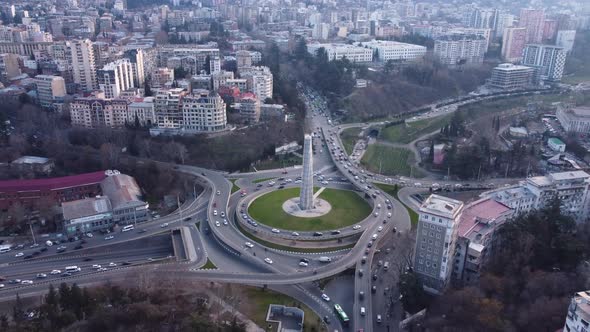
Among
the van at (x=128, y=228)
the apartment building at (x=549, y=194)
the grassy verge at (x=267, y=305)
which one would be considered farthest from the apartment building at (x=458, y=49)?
the grassy verge at (x=267, y=305)

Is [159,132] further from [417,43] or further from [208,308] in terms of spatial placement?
[417,43]

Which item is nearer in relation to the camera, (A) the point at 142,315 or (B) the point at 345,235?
(A) the point at 142,315

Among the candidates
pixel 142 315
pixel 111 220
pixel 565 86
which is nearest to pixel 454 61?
pixel 565 86

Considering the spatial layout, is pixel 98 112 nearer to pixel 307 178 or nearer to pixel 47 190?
pixel 47 190

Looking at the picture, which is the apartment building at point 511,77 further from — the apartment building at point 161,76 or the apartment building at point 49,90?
the apartment building at point 49,90

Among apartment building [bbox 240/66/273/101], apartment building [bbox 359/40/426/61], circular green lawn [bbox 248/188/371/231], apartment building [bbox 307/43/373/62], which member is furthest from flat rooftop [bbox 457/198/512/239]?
apartment building [bbox 359/40/426/61]

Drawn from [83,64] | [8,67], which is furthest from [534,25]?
[8,67]

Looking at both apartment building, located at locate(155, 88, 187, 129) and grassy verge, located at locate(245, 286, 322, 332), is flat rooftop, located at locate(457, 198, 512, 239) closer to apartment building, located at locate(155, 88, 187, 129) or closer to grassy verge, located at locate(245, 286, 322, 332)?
grassy verge, located at locate(245, 286, 322, 332)
